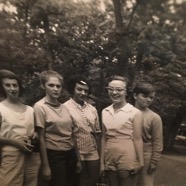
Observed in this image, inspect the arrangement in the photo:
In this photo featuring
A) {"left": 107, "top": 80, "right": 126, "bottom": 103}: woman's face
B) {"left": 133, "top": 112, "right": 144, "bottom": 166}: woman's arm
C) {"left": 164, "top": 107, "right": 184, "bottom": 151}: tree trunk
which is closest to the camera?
{"left": 133, "top": 112, "right": 144, "bottom": 166}: woman's arm

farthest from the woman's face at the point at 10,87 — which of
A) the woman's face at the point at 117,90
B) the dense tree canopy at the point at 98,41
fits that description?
the dense tree canopy at the point at 98,41

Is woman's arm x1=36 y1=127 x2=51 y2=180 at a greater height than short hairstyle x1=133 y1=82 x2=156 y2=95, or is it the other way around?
short hairstyle x1=133 y1=82 x2=156 y2=95

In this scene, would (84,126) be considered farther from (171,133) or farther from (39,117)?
(171,133)

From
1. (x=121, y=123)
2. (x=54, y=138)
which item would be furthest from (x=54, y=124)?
(x=121, y=123)

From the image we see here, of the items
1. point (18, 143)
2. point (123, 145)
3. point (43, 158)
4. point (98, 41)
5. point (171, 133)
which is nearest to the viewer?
point (18, 143)

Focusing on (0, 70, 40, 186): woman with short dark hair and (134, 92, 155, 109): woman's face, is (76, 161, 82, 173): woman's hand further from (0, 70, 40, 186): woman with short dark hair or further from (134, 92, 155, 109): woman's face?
(134, 92, 155, 109): woman's face

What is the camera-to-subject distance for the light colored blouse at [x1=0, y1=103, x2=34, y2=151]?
285 centimetres

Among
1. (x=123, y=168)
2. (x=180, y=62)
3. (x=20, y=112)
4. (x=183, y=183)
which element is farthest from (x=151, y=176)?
(x=180, y=62)

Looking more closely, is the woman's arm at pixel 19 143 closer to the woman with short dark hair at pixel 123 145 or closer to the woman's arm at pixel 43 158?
the woman's arm at pixel 43 158

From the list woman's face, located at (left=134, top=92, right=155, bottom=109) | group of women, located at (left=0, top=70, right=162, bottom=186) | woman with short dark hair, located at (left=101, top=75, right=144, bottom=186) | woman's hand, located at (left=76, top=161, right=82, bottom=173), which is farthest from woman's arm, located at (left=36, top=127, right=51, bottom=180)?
woman's face, located at (left=134, top=92, right=155, bottom=109)

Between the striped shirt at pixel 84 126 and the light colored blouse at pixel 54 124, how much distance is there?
0.17 metres

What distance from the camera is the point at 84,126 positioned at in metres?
3.47

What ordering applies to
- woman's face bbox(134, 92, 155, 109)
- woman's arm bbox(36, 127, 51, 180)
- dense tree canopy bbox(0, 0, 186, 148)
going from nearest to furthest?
1. woman's arm bbox(36, 127, 51, 180)
2. woman's face bbox(134, 92, 155, 109)
3. dense tree canopy bbox(0, 0, 186, 148)

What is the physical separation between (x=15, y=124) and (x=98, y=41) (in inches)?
332
